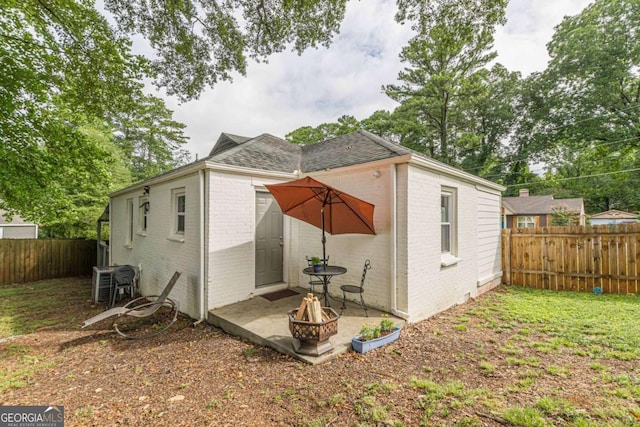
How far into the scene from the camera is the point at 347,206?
4.80 metres

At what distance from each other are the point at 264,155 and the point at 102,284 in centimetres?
576

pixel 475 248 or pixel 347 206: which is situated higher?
pixel 347 206

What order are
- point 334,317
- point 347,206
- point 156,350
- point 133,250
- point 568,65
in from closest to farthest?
point 334,317 < point 156,350 < point 347,206 < point 133,250 < point 568,65

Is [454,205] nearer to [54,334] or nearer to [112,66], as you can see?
[54,334]

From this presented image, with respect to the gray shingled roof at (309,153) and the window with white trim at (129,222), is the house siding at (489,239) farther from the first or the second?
the window with white trim at (129,222)

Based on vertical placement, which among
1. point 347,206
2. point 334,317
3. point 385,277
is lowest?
point 334,317

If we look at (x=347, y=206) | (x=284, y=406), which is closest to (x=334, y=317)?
(x=284, y=406)

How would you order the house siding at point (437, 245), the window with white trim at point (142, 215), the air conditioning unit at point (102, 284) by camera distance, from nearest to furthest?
the house siding at point (437, 245) → the air conditioning unit at point (102, 284) → the window with white trim at point (142, 215)

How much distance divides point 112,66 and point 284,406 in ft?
28.1

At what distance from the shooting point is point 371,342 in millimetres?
3783

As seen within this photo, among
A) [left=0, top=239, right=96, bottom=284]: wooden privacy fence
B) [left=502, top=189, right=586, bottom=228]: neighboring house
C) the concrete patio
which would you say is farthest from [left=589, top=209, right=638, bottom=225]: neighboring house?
[left=0, top=239, right=96, bottom=284]: wooden privacy fence

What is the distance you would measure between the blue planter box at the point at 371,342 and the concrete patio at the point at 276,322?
13 cm

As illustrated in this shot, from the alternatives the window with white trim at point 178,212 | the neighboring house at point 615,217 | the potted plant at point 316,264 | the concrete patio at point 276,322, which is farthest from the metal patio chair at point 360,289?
the neighboring house at point 615,217

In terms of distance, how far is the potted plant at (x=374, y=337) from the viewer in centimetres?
373
